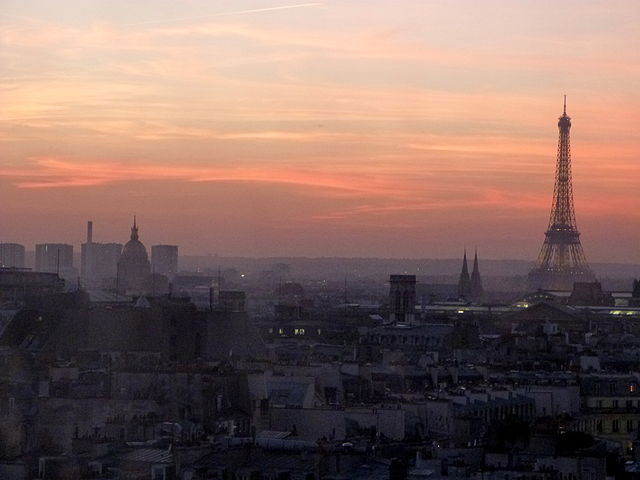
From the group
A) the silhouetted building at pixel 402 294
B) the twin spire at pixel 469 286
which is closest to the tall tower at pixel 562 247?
the twin spire at pixel 469 286

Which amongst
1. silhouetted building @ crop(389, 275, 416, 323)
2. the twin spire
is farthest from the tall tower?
silhouetted building @ crop(389, 275, 416, 323)

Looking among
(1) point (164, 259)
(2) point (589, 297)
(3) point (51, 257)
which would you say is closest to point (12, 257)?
(3) point (51, 257)

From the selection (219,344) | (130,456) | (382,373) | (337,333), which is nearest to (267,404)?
(130,456)

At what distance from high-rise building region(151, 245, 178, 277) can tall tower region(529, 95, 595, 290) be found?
2842 centimetres

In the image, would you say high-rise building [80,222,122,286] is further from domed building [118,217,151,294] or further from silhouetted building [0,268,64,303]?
Result: silhouetted building [0,268,64,303]

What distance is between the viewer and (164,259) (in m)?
186

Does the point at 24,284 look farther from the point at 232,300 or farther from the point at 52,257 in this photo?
the point at 52,257

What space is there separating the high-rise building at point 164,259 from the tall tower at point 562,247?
28.4 m

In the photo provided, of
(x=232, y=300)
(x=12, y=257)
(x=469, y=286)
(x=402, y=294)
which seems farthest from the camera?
(x=469, y=286)

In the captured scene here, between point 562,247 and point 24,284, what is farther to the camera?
point 562,247

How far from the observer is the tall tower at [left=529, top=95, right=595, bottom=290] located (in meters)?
166

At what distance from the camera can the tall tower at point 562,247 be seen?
166375mm

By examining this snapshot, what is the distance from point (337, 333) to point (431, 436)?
4980 centimetres

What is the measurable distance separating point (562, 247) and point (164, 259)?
3288cm
